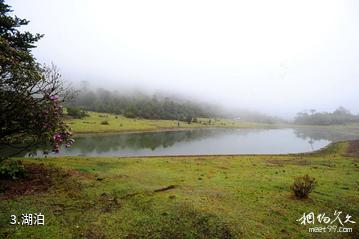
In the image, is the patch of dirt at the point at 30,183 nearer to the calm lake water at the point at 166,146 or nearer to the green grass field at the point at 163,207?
the green grass field at the point at 163,207

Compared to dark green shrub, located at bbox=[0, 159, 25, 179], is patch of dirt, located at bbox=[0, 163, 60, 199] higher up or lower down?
lower down

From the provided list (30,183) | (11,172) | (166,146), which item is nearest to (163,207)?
(30,183)

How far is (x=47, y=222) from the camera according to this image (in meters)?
11.0

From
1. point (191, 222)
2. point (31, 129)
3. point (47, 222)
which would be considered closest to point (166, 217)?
point (191, 222)

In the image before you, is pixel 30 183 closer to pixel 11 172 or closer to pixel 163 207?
pixel 11 172

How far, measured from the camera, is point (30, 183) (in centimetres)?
1544

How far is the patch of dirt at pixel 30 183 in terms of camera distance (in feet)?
45.1

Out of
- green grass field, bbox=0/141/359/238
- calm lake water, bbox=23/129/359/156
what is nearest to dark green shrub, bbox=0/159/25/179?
green grass field, bbox=0/141/359/238

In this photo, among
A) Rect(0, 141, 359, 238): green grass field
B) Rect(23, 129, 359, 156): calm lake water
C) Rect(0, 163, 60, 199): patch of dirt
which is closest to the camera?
Rect(0, 141, 359, 238): green grass field

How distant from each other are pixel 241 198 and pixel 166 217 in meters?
5.33

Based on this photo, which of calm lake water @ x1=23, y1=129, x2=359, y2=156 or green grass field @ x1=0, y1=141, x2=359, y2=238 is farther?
calm lake water @ x1=23, y1=129, x2=359, y2=156

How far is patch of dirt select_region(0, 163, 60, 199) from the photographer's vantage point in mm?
13734

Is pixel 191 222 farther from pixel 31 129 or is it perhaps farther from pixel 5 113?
pixel 5 113

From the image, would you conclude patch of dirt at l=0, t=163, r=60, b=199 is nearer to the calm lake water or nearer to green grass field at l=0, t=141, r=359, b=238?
green grass field at l=0, t=141, r=359, b=238
